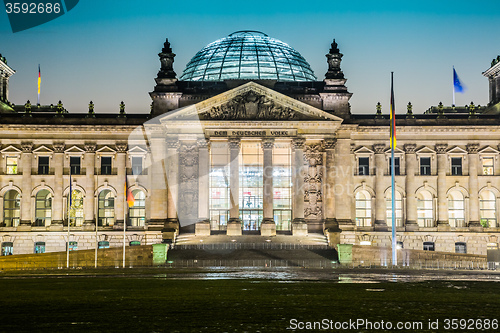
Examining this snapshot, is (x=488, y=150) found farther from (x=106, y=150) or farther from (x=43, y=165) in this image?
(x=43, y=165)

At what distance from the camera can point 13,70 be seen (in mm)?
105438

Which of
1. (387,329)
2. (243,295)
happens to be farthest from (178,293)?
(387,329)

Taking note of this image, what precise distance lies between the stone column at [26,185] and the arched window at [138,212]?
12.3 metres

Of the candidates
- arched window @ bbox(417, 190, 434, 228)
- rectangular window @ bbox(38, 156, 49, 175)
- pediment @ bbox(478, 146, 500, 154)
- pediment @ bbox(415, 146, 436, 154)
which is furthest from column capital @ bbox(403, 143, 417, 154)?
rectangular window @ bbox(38, 156, 49, 175)

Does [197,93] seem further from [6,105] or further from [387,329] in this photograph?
[387,329]

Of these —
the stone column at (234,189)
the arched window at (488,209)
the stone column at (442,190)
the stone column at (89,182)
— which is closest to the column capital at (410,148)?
Result: the stone column at (442,190)

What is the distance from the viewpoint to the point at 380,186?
92.9 m

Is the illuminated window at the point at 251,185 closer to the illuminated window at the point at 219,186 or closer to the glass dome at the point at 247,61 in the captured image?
the illuminated window at the point at 219,186

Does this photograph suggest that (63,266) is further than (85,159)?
No

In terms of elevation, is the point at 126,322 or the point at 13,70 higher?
the point at 13,70

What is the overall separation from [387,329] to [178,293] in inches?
566

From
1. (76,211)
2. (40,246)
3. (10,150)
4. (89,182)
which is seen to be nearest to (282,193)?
(89,182)

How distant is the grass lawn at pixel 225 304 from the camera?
79.8ft

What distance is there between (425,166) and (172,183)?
104ft
